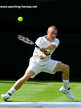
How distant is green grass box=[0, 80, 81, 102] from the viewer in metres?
9.12

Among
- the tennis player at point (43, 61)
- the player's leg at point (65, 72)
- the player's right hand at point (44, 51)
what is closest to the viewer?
the player's right hand at point (44, 51)

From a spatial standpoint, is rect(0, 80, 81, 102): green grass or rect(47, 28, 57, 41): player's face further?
rect(0, 80, 81, 102): green grass

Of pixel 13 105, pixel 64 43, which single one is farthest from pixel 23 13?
pixel 13 105

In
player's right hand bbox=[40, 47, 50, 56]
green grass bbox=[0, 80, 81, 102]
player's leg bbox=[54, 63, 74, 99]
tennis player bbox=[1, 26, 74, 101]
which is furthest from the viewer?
green grass bbox=[0, 80, 81, 102]

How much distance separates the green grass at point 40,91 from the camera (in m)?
9.12

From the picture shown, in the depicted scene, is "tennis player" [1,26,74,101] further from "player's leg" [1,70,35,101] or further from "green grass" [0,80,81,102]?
"green grass" [0,80,81,102]

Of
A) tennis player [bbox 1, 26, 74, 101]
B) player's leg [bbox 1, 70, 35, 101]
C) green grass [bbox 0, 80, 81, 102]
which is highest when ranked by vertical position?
tennis player [bbox 1, 26, 74, 101]

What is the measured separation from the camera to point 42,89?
1079cm

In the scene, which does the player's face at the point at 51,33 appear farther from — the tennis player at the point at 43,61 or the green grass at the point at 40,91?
the green grass at the point at 40,91

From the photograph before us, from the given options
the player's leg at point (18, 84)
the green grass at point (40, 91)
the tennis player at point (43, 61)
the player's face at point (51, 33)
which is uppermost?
the player's face at point (51, 33)

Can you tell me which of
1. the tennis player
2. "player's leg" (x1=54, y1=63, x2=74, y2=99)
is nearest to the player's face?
the tennis player

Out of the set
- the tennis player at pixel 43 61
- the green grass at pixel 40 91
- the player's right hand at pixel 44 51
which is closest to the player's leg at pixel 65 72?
the tennis player at pixel 43 61

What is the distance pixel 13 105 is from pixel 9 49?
772 centimetres

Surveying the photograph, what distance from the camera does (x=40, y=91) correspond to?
1040 centimetres
